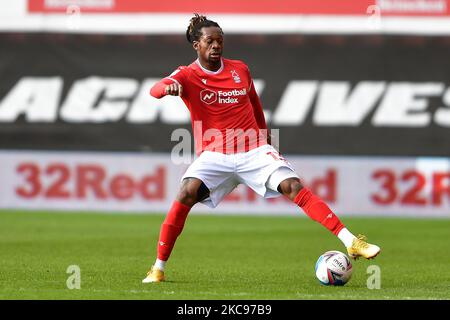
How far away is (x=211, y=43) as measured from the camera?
9.70 metres

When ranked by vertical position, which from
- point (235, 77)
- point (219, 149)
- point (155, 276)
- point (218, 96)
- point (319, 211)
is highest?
point (235, 77)

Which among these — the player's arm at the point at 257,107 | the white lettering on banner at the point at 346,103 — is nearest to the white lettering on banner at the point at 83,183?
the white lettering on banner at the point at 346,103

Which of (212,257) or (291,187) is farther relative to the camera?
(212,257)

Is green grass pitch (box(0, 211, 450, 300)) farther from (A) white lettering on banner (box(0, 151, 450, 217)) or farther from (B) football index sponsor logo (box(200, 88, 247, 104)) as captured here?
(B) football index sponsor logo (box(200, 88, 247, 104))

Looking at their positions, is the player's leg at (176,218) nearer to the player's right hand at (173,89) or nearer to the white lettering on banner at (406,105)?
the player's right hand at (173,89)

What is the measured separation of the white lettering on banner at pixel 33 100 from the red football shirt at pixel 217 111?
1031 cm

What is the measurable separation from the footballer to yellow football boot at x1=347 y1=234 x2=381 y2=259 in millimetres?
271

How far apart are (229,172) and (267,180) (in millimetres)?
361

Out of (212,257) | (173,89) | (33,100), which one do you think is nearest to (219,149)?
(173,89)

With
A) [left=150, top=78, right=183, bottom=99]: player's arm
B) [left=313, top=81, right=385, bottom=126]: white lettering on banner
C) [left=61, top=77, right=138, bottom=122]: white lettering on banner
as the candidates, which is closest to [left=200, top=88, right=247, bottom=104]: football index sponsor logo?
[left=150, top=78, right=183, bottom=99]: player's arm

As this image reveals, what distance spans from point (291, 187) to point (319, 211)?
0.34 meters

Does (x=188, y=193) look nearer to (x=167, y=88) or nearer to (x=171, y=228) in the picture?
(x=171, y=228)

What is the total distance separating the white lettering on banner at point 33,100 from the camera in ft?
64.8
